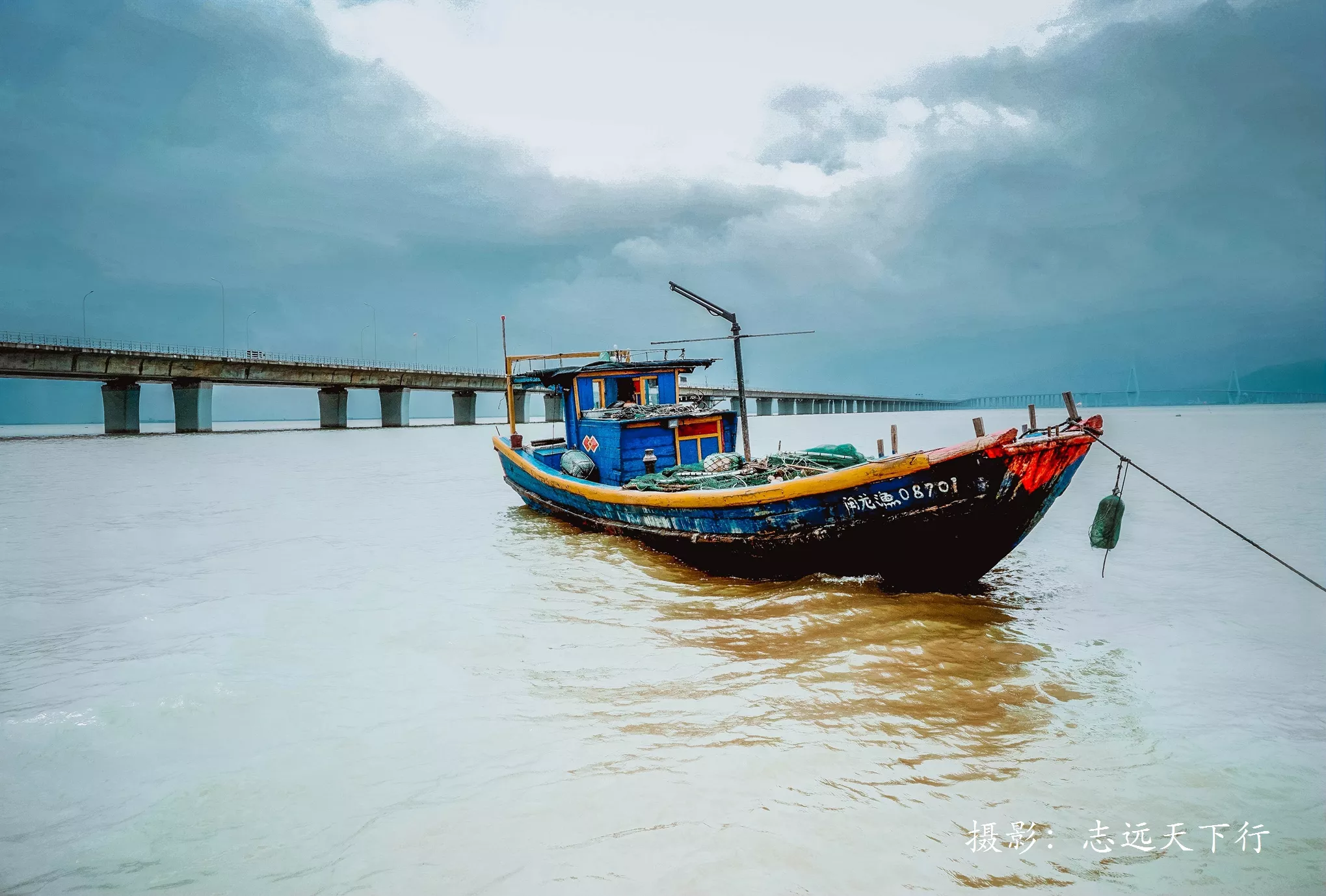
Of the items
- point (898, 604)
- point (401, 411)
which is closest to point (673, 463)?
point (898, 604)

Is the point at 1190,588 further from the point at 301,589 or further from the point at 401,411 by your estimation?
the point at 401,411

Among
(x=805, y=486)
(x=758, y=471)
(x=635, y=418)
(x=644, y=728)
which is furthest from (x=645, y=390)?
(x=644, y=728)

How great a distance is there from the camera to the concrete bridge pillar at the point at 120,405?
168 ft

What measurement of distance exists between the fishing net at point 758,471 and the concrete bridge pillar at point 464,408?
7797cm

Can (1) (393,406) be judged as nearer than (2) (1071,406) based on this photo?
No

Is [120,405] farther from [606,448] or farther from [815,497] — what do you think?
[815,497]

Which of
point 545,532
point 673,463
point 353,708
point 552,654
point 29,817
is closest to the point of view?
point 29,817

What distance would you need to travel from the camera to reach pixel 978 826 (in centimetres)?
367

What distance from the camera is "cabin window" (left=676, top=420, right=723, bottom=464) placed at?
13281mm

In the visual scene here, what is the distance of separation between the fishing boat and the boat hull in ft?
0.05

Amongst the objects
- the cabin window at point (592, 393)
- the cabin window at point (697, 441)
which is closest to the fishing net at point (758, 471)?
the cabin window at point (697, 441)

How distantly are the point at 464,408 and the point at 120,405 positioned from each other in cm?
4061

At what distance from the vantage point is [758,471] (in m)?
10.1

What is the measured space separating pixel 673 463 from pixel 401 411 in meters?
70.4
